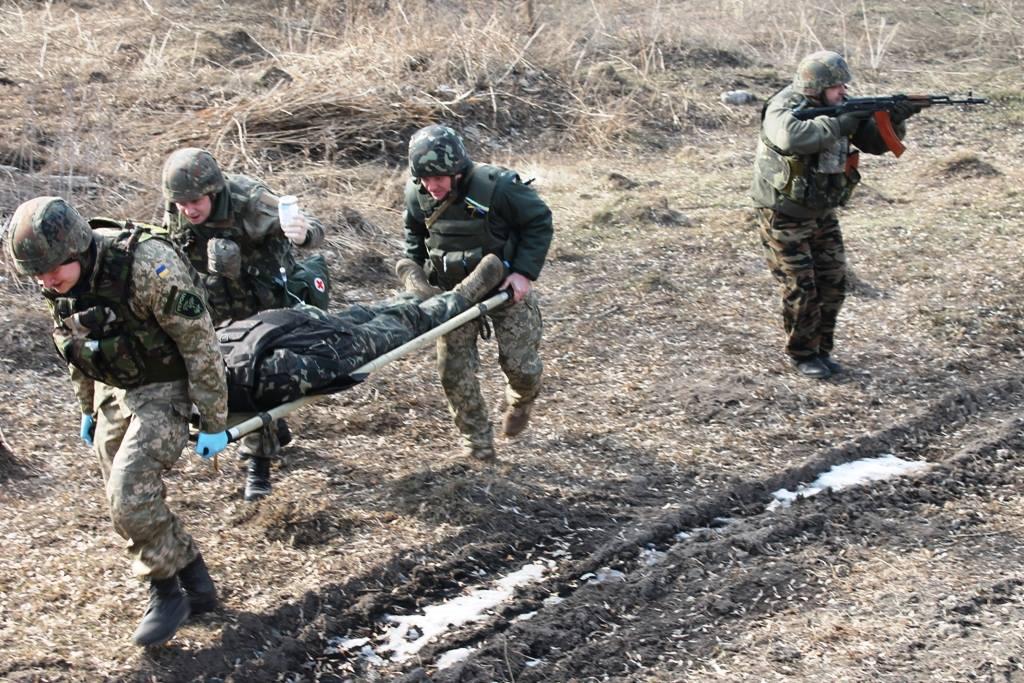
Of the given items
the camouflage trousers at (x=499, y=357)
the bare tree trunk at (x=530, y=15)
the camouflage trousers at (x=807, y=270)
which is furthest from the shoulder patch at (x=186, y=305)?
the bare tree trunk at (x=530, y=15)

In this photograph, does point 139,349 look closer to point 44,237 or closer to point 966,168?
point 44,237

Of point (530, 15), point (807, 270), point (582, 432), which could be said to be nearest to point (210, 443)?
point (582, 432)

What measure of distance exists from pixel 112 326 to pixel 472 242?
211cm

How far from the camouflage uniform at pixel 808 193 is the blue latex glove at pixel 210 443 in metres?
4.28

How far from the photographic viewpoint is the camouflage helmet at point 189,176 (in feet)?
18.2

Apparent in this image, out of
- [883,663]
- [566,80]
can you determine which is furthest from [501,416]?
[566,80]

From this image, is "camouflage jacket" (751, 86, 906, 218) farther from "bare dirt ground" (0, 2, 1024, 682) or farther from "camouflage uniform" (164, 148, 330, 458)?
"camouflage uniform" (164, 148, 330, 458)

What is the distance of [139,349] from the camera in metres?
4.58

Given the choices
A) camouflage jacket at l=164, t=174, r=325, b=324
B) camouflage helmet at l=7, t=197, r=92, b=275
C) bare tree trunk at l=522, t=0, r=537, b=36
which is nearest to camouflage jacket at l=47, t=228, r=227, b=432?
camouflage helmet at l=7, t=197, r=92, b=275

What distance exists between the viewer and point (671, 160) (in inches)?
505

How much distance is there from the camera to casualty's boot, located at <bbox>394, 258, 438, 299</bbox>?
247 inches

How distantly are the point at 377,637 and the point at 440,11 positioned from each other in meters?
10.3

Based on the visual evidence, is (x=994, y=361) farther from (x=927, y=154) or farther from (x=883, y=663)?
(x=927, y=154)

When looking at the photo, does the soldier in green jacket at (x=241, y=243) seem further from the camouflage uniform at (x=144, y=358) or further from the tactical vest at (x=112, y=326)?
the tactical vest at (x=112, y=326)
